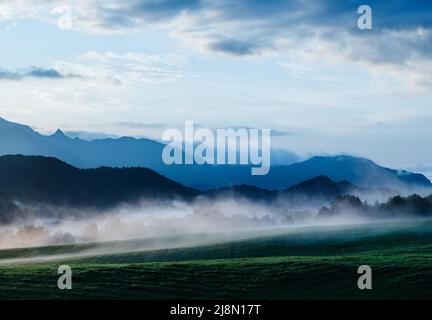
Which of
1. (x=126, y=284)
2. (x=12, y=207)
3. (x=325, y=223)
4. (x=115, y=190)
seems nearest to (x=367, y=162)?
(x=325, y=223)

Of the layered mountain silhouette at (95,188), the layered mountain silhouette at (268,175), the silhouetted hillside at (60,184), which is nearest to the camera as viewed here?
the layered mountain silhouette at (268,175)

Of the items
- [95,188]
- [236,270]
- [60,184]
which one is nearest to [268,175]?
[236,270]

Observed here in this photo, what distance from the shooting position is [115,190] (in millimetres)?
99812

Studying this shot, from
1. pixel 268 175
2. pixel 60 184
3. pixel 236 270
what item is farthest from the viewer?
pixel 60 184

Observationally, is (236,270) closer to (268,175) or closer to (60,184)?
(268,175)

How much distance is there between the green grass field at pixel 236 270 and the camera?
35250 millimetres

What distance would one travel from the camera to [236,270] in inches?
1572

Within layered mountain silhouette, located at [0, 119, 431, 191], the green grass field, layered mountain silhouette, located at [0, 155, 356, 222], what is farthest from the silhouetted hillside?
the green grass field

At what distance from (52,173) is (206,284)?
309 feet

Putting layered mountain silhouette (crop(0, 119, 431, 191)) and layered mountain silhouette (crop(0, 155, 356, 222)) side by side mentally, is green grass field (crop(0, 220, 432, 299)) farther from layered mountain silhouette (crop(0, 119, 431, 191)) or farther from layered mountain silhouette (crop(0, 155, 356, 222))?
layered mountain silhouette (crop(0, 155, 356, 222))

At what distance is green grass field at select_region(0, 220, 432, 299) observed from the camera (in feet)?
116

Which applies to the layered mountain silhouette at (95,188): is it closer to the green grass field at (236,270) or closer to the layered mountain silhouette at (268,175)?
the layered mountain silhouette at (268,175)

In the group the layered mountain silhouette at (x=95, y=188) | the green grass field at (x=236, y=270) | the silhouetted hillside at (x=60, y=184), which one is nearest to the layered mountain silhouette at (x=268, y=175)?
the layered mountain silhouette at (x=95, y=188)

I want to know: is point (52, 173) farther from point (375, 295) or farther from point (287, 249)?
point (375, 295)
